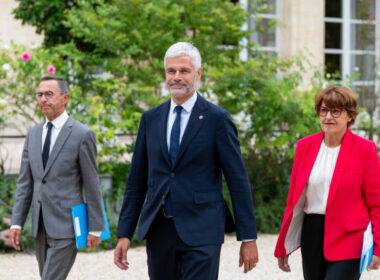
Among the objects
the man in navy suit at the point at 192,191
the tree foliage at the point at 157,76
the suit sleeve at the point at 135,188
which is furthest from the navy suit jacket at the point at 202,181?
the tree foliage at the point at 157,76

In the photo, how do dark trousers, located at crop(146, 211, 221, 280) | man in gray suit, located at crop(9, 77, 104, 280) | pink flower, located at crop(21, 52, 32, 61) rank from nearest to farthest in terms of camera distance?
dark trousers, located at crop(146, 211, 221, 280) → man in gray suit, located at crop(9, 77, 104, 280) → pink flower, located at crop(21, 52, 32, 61)

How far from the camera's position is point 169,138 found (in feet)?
11.8

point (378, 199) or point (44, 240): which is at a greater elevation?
point (378, 199)

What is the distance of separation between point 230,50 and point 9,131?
4300mm

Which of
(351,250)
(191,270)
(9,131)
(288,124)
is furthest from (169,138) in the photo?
(9,131)

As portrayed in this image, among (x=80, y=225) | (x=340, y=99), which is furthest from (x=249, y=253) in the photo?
(x=80, y=225)

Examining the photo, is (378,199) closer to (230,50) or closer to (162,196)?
(162,196)

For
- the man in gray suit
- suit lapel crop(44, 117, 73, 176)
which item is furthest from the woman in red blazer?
suit lapel crop(44, 117, 73, 176)

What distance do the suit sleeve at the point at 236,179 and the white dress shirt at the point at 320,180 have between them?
52 centimetres

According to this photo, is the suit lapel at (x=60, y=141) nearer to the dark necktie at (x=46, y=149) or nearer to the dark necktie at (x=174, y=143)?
the dark necktie at (x=46, y=149)

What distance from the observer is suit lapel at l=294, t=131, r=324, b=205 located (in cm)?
388

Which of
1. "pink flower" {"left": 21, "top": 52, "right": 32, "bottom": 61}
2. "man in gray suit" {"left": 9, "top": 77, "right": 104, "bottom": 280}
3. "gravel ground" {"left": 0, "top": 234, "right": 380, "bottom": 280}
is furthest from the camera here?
"pink flower" {"left": 21, "top": 52, "right": 32, "bottom": 61}

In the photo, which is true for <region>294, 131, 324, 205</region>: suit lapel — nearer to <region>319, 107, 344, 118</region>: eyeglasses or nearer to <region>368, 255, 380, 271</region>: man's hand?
<region>319, 107, 344, 118</region>: eyeglasses

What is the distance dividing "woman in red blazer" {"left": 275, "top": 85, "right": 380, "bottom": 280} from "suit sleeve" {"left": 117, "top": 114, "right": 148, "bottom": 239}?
2.98 ft
